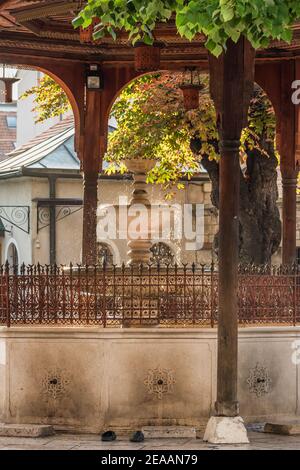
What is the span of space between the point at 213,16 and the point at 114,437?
4.74 m

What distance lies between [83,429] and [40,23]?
5029 mm

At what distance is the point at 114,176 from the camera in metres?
34.7

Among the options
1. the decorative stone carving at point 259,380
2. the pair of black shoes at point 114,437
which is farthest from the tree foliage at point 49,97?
the pair of black shoes at point 114,437

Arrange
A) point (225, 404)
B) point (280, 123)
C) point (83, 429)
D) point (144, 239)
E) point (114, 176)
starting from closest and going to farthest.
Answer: point (225, 404), point (83, 429), point (144, 239), point (280, 123), point (114, 176)

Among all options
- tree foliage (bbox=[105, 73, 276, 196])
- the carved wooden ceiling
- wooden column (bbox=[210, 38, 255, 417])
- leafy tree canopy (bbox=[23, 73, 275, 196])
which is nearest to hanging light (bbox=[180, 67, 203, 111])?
the carved wooden ceiling

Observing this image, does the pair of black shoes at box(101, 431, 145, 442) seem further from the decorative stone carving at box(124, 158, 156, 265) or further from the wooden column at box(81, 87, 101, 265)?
the wooden column at box(81, 87, 101, 265)

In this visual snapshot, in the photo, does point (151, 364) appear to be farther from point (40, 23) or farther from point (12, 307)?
point (40, 23)

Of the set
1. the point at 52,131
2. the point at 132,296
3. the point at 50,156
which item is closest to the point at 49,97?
the point at 132,296

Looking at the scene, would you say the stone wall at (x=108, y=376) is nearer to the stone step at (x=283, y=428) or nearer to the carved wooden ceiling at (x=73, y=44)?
the stone step at (x=283, y=428)

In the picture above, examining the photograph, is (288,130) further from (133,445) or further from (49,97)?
(49,97)

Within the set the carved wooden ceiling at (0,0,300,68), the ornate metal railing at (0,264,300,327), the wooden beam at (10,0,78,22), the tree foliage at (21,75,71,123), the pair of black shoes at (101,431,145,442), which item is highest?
the tree foliage at (21,75,71,123)

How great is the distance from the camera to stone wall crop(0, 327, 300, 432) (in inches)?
512

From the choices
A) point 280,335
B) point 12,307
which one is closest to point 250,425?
point 280,335

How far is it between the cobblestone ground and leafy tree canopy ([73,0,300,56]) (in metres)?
3.79
